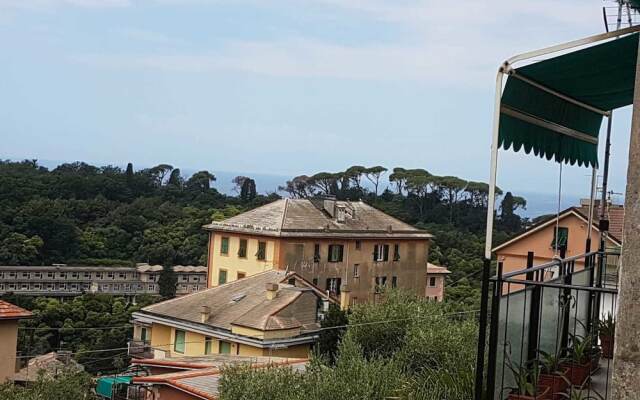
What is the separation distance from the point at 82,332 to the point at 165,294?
14.9 metres

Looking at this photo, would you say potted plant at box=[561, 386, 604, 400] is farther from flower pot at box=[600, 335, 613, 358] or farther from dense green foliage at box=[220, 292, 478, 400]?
dense green foliage at box=[220, 292, 478, 400]

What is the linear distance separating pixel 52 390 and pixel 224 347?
953 cm

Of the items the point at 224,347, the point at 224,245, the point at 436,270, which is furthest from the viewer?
the point at 436,270

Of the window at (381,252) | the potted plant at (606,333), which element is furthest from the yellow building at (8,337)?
the window at (381,252)

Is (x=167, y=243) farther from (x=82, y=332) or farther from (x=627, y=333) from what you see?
(x=627, y=333)

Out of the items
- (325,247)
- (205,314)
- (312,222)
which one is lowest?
(205,314)

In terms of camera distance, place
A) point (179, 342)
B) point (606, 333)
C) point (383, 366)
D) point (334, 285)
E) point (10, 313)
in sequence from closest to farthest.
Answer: point (606, 333) < point (383, 366) < point (10, 313) < point (179, 342) < point (334, 285)

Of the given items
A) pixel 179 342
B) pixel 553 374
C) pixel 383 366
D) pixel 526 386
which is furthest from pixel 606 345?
pixel 179 342

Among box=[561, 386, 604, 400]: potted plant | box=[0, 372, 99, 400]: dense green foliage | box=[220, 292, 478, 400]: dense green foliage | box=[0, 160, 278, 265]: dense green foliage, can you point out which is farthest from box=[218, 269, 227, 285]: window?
box=[561, 386, 604, 400]: potted plant

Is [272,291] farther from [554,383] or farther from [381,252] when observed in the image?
[554,383]

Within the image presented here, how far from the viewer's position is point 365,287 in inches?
1682

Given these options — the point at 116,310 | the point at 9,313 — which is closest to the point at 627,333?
the point at 9,313

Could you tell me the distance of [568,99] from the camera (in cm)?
500

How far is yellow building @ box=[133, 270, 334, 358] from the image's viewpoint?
2575 centimetres
